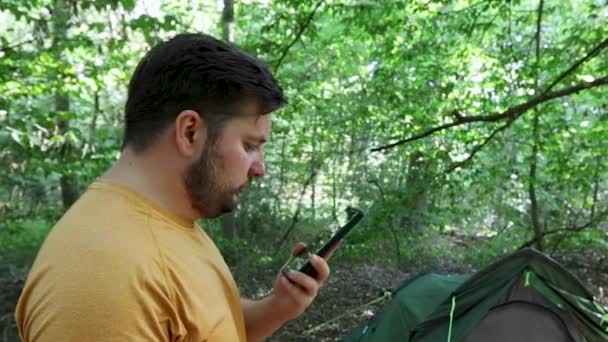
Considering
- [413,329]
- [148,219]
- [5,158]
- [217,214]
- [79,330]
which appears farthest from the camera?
[5,158]

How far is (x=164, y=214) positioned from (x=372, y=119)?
23.9 feet

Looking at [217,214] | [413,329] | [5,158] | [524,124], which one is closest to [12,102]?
[5,158]

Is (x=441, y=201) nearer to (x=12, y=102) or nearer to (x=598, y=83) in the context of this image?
(x=598, y=83)

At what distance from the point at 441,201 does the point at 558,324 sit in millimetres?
6615

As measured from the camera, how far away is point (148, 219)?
40.1 inches

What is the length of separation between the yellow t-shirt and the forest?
9.41 ft

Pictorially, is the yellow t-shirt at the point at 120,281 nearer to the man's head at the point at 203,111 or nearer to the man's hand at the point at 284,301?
the man's head at the point at 203,111

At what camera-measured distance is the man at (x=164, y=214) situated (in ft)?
2.73

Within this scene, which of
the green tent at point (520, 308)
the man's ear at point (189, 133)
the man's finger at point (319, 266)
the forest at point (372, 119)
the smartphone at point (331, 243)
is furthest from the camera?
the forest at point (372, 119)

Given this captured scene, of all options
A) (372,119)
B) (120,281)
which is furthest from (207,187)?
(372,119)

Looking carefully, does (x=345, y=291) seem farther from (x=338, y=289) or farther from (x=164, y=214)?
(x=164, y=214)

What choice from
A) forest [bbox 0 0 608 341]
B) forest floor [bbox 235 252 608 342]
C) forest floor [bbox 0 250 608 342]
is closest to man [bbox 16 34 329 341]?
forest [bbox 0 0 608 341]

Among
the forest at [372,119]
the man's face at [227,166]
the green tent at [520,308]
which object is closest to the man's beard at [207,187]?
the man's face at [227,166]

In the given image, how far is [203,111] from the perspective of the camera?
108cm
